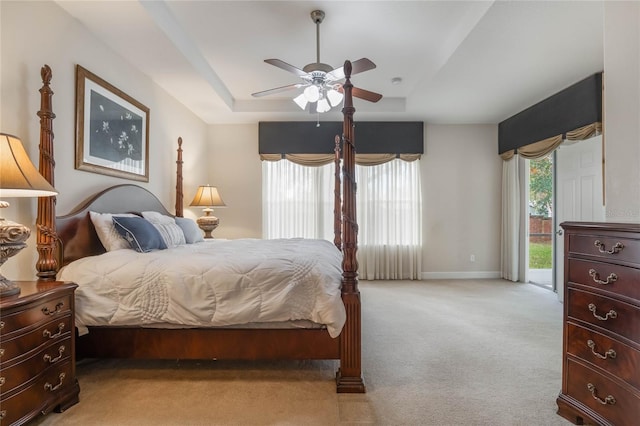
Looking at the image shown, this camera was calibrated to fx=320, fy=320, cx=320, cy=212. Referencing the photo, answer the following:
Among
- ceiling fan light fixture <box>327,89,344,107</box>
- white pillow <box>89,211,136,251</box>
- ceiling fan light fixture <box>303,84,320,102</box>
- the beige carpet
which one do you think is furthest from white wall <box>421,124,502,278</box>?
white pillow <box>89,211,136,251</box>

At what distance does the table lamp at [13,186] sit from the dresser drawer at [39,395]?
0.45m

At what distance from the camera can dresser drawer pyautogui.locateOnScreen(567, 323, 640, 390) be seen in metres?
1.38

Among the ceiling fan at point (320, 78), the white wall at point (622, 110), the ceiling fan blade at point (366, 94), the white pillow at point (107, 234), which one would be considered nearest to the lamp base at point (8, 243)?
the white pillow at point (107, 234)

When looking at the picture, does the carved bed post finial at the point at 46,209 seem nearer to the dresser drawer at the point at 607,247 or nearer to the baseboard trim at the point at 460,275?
the dresser drawer at the point at 607,247

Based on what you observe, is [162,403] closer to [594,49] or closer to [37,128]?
[37,128]

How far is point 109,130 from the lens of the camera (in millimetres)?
2809

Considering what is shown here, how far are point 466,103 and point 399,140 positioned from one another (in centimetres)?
111

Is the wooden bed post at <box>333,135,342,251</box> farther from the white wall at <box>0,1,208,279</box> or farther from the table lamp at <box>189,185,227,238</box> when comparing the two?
the white wall at <box>0,1,208,279</box>

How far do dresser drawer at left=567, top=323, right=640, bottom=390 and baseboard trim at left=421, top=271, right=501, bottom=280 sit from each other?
3.55 m

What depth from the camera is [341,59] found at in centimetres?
342

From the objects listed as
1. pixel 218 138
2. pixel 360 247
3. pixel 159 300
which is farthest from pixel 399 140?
pixel 159 300

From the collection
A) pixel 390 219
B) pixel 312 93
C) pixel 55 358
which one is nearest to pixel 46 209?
pixel 55 358

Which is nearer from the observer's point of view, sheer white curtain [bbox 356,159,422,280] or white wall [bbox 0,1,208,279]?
white wall [bbox 0,1,208,279]

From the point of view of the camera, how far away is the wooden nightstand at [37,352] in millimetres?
1387
